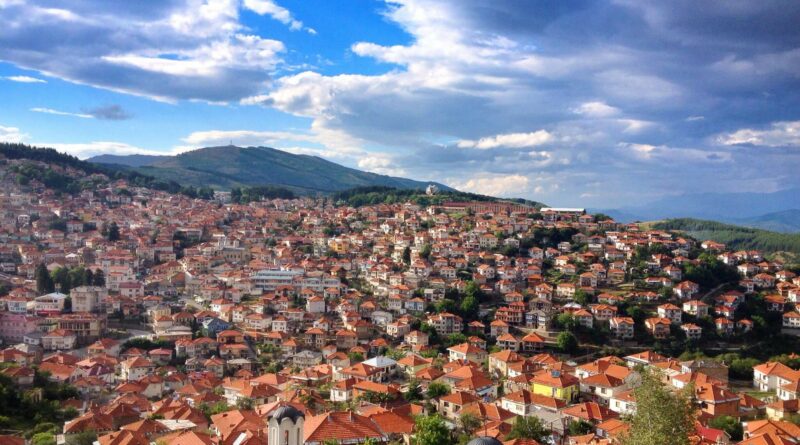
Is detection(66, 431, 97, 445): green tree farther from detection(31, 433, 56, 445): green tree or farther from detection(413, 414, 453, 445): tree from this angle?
detection(413, 414, 453, 445): tree

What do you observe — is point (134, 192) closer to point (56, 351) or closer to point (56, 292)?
point (56, 292)

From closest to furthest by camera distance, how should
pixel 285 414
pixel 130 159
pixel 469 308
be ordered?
pixel 285 414 → pixel 469 308 → pixel 130 159

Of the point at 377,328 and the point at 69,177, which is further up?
the point at 69,177

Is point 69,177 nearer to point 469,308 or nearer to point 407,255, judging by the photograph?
point 407,255

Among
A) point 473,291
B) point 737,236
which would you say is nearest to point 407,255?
point 473,291

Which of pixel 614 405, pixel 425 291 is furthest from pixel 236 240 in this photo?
pixel 614 405

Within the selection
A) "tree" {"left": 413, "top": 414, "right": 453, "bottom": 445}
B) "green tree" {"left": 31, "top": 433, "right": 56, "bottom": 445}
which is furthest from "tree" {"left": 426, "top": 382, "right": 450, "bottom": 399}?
"green tree" {"left": 31, "top": 433, "right": 56, "bottom": 445}
